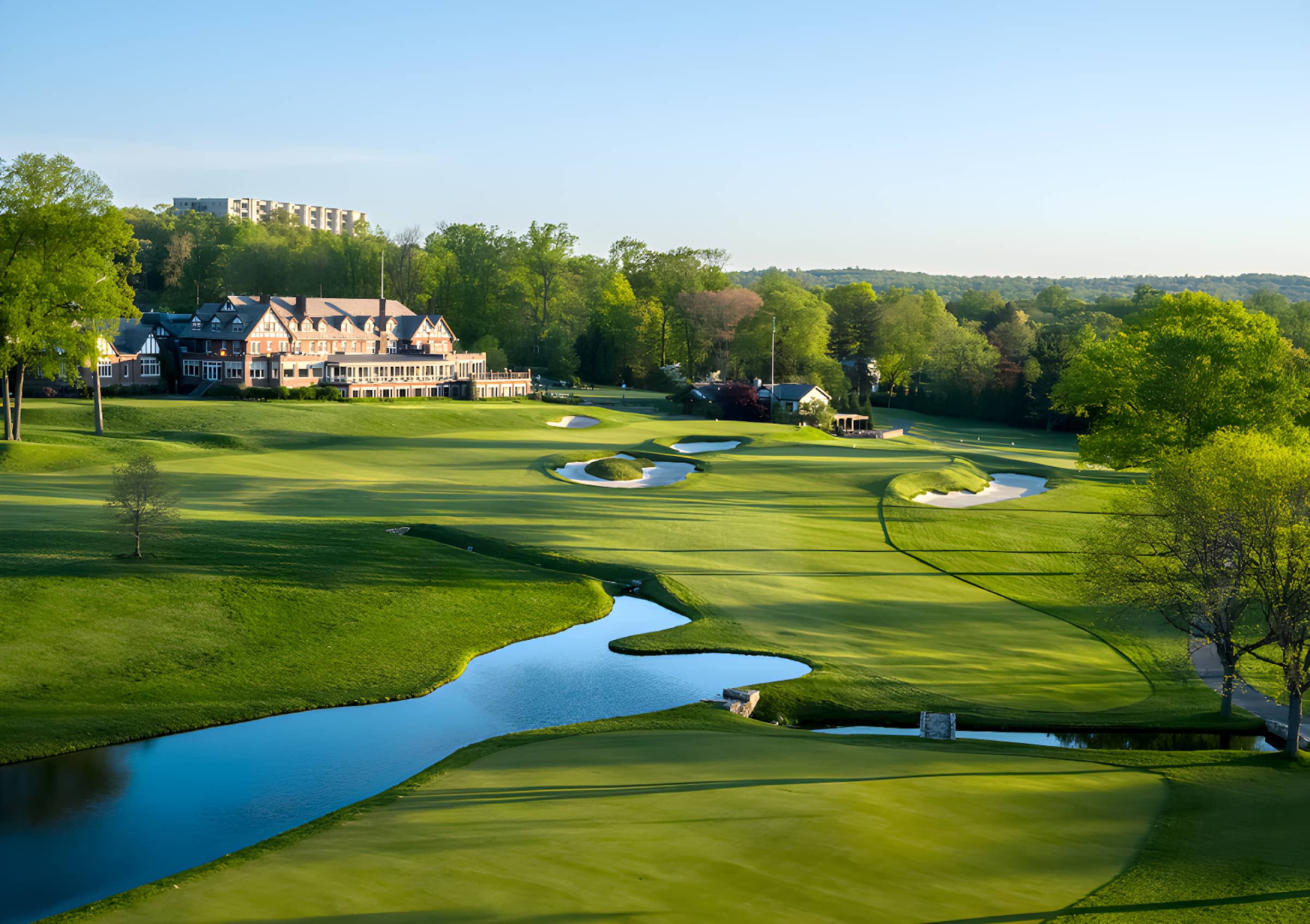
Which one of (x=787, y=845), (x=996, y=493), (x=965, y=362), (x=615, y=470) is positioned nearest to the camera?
(x=787, y=845)

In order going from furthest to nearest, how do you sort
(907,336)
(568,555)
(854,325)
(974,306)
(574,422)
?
1. (974,306)
2. (854,325)
3. (907,336)
4. (574,422)
5. (568,555)

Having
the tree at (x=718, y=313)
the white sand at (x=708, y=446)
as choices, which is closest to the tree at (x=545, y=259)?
the tree at (x=718, y=313)

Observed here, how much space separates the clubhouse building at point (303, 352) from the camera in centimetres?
8312

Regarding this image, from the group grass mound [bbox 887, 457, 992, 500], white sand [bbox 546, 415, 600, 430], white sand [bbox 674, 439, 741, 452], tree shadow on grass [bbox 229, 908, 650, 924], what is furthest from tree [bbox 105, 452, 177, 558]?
white sand [bbox 546, 415, 600, 430]

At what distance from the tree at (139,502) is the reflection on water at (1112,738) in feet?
67.6

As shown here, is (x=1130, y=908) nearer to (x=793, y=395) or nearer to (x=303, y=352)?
(x=793, y=395)

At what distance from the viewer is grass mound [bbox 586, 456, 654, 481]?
55.2 metres

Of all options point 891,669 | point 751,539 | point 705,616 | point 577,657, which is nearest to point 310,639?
point 577,657

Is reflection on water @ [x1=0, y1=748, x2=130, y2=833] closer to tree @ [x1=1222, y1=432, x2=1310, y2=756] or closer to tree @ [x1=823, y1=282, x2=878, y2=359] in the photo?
tree @ [x1=1222, y1=432, x2=1310, y2=756]

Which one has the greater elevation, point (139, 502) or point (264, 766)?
point (139, 502)

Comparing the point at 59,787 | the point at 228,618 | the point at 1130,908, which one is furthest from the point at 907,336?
the point at 1130,908

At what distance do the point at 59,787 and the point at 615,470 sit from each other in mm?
37955

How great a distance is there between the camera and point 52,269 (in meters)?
57.0

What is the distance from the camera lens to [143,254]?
465 feet
